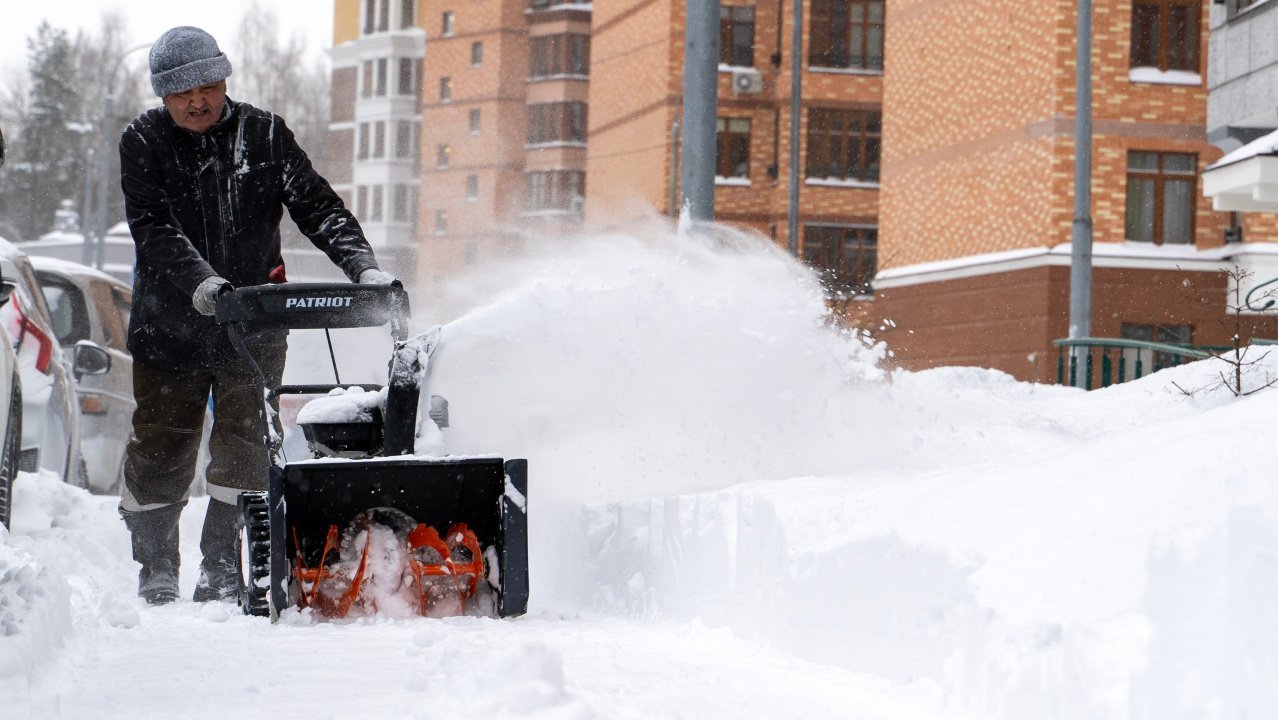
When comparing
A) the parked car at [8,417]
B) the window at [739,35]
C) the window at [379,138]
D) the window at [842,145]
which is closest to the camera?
the parked car at [8,417]

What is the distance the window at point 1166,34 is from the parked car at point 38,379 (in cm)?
2034

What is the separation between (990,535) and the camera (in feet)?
12.5

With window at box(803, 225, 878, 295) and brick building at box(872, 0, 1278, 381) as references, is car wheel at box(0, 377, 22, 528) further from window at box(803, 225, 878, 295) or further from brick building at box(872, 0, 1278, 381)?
window at box(803, 225, 878, 295)

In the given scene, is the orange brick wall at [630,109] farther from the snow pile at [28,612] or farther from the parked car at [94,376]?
the snow pile at [28,612]

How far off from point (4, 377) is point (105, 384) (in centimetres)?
486

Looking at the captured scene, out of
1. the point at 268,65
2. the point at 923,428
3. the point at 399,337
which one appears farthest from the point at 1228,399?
the point at 268,65

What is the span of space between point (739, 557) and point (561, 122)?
178 feet

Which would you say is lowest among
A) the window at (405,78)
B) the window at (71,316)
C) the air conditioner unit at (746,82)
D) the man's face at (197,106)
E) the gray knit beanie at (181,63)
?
the window at (71,316)

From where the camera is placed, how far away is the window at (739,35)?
42.5 m

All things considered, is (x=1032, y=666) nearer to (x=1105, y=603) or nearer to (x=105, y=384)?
(x=1105, y=603)

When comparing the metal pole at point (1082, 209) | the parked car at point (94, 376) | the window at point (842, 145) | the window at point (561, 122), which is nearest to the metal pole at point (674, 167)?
the window at point (842, 145)

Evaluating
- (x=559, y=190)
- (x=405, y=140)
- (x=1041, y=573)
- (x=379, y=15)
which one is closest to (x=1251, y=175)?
(x=1041, y=573)

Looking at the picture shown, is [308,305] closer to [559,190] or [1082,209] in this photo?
[1082,209]

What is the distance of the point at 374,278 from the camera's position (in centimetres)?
559
